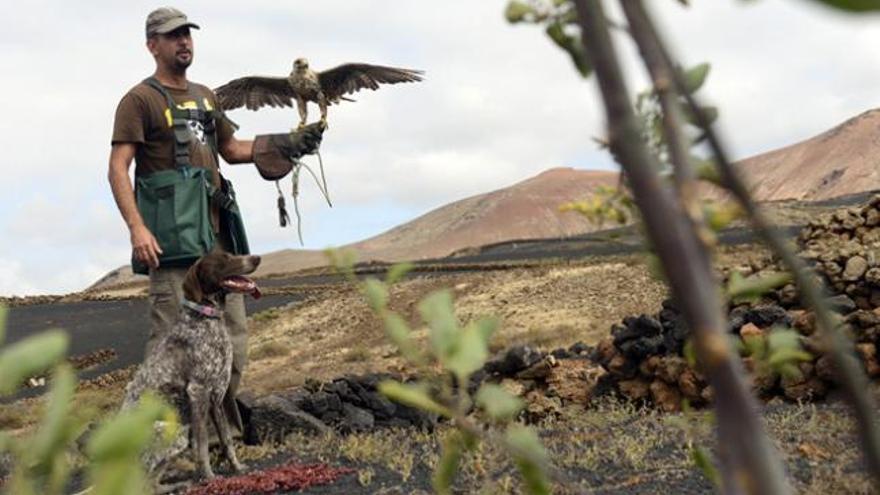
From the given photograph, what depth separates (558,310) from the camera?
58.1 ft

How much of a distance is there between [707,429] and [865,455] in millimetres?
6015

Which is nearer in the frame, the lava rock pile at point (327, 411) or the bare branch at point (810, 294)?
the bare branch at point (810, 294)

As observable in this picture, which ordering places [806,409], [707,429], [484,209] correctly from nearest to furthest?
1. [707,429]
2. [806,409]
3. [484,209]

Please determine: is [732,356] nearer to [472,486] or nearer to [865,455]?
[865,455]

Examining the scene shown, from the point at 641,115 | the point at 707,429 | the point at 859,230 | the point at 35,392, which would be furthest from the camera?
the point at 35,392

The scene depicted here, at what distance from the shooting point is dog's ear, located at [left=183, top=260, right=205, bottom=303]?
560cm

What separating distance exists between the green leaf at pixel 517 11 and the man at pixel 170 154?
4.91 metres

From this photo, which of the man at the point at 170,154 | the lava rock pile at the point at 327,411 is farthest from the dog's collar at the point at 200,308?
the lava rock pile at the point at 327,411

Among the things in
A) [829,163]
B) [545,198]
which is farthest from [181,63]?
[545,198]

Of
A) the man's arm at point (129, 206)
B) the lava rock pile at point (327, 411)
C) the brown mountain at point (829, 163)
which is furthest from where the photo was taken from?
the brown mountain at point (829, 163)

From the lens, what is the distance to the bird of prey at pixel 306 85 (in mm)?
6223

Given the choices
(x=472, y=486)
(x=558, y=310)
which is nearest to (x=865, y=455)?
(x=472, y=486)

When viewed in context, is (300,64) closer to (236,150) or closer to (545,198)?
(236,150)

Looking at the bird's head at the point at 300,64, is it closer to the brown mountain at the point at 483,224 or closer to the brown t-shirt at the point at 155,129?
the brown t-shirt at the point at 155,129
